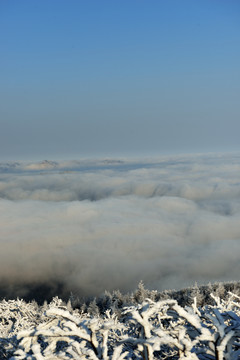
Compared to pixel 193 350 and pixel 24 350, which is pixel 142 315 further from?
pixel 24 350

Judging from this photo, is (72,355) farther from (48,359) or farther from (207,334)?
(207,334)

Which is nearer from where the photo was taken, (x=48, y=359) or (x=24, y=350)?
(x=48, y=359)

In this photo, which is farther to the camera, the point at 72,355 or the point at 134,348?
the point at 134,348

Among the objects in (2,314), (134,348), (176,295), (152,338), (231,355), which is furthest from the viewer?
(176,295)

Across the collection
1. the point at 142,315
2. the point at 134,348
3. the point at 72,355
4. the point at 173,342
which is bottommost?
the point at 134,348

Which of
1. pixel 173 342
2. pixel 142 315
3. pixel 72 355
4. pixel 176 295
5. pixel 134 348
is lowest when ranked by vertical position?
pixel 176 295

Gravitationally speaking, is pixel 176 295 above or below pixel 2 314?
below

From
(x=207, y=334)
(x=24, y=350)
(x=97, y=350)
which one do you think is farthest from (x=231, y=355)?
(x=24, y=350)

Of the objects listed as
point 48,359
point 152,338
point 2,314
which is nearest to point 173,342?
point 152,338

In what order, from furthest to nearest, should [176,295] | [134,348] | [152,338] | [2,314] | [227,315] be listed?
[176,295], [2,314], [227,315], [134,348], [152,338]
